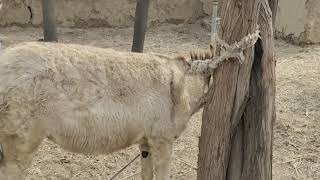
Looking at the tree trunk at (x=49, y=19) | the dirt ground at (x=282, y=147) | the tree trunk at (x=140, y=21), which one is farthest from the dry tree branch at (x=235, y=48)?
the tree trunk at (x=49, y=19)

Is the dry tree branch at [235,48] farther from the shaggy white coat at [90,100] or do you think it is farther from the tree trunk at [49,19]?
the tree trunk at [49,19]

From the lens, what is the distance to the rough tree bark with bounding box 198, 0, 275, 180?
3459mm

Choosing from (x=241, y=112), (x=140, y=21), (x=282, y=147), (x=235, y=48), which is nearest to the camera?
(x=235, y=48)

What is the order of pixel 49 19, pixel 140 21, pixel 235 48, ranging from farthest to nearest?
pixel 49 19 → pixel 140 21 → pixel 235 48

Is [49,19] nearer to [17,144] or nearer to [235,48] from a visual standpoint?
[17,144]

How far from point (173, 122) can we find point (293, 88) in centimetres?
300

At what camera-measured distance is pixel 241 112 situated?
3.54 m

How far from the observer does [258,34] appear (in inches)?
136

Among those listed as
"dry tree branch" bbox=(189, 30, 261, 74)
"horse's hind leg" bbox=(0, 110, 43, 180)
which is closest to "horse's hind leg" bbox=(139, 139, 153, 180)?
"horse's hind leg" bbox=(0, 110, 43, 180)

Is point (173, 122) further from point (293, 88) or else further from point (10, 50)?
point (293, 88)

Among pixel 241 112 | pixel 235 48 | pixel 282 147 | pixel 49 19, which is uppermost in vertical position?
pixel 235 48

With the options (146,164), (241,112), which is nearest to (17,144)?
(146,164)

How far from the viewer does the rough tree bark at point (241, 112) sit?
3.46 metres

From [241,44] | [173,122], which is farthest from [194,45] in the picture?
[241,44]
